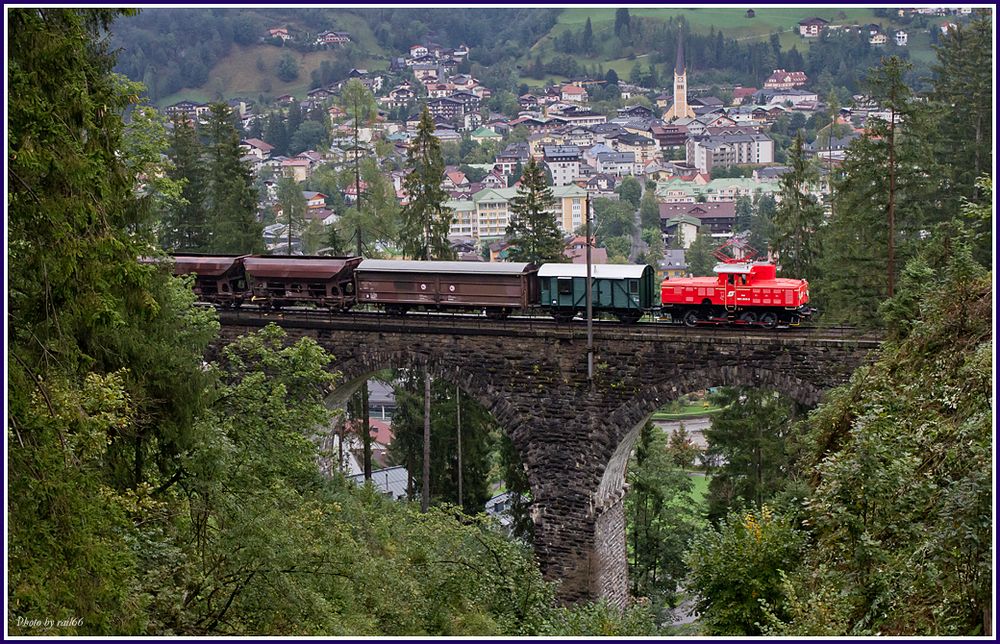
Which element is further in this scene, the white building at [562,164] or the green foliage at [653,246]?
the white building at [562,164]

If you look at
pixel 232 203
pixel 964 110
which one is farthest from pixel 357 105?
pixel 964 110

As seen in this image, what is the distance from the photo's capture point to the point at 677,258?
81438 millimetres

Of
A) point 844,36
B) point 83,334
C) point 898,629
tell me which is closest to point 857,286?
point 898,629

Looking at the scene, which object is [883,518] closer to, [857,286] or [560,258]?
[857,286]

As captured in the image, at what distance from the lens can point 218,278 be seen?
33.6 metres

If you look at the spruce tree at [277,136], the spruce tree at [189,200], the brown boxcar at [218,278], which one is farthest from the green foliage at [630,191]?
the brown boxcar at [218,278]

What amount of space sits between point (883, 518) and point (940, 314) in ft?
21.5

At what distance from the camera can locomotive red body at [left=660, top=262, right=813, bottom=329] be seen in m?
27.8

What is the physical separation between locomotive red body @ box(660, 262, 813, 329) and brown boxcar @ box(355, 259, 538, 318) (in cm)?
418

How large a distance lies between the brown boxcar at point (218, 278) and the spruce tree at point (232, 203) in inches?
359

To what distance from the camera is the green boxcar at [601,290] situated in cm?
2958

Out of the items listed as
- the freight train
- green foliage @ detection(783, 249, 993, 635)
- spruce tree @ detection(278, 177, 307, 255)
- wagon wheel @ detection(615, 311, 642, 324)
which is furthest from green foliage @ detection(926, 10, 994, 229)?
spruce tree @ detection(278, 177, 307, 255)

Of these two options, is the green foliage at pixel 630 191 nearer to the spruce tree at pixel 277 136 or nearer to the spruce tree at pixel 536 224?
the spruce tree at pixel 277 136

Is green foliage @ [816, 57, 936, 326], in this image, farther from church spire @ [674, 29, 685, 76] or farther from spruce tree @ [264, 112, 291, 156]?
church spire @ [674, 29, 685, 76]
